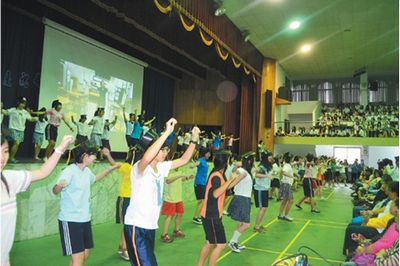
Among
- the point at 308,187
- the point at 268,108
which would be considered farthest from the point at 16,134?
the point at 268,108

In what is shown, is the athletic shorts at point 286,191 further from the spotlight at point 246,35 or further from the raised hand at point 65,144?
the spotlight at point 246,35

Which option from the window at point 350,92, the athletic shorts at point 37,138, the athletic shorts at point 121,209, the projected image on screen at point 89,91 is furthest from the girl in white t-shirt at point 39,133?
the window at point 350,92

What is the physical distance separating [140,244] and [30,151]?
773 centimetres

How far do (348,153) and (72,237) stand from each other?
20883mm

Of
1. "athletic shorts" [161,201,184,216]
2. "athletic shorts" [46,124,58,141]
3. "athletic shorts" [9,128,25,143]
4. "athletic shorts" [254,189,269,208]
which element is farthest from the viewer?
"athletic shorts" [46,124,58,141]

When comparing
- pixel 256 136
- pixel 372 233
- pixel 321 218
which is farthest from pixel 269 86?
pixel 372 233

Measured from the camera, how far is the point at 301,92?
75.7 feet

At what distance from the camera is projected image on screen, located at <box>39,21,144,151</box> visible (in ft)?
29.5

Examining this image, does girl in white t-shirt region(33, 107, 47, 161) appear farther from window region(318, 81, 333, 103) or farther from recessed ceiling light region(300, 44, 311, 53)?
window region(318, 81, 333, 103)

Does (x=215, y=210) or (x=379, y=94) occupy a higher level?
(x=379, y=94)

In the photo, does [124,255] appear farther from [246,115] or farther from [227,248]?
[246,115]

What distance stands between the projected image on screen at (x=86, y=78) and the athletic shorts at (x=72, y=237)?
6.61 metres

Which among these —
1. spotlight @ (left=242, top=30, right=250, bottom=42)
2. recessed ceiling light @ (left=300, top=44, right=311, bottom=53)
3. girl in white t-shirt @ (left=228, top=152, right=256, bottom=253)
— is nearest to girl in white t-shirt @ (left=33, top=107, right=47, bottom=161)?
girl in white t-shirt @ (left=228, top=152, right=256, bottom=253)

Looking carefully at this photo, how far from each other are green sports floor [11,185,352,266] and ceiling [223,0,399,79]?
6631mm
